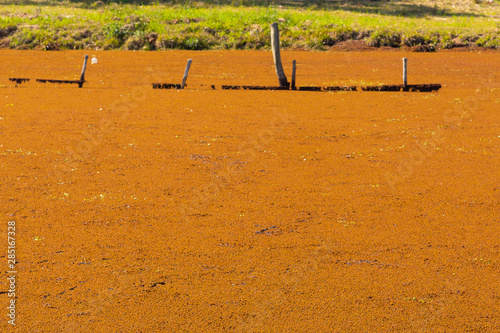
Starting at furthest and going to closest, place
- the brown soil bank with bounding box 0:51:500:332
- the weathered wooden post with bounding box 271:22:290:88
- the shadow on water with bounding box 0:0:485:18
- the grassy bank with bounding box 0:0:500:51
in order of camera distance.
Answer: the shadow on water with bounding box 0:0:485:18 → the grassy bank with bounding box 0:0:500:51 → the weathered wooden post with bounding box 271:22:290:88 → the brown soil bank with bounding box 0:51:500:332

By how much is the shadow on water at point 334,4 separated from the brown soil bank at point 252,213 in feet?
75.9

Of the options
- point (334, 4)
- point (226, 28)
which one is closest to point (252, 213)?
point (226, 28)

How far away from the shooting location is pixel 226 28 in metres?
32.8

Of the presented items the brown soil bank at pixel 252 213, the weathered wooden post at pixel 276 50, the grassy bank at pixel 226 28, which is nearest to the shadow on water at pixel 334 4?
the grassy bank at pixel 226 28

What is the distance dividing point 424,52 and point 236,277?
Result: 26172 mm

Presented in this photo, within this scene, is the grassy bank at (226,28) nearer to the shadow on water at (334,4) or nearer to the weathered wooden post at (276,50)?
the shadow on water at (334,4)

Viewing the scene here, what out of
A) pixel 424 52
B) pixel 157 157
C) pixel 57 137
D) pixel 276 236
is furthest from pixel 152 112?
pixel 424 52

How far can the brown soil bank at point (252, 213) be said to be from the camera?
6324mm

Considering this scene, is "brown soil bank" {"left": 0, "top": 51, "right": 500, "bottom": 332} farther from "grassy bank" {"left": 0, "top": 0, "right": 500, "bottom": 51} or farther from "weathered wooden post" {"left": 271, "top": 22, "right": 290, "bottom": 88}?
"grassy bank" {"left": 0, "top": 0, "right": 500, "bottom": 51}

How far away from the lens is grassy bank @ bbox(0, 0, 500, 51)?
30.9m

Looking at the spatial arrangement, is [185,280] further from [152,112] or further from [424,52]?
[424,52]

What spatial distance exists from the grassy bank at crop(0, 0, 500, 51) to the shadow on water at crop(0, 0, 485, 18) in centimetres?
52

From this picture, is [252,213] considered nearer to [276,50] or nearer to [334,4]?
[276,50]

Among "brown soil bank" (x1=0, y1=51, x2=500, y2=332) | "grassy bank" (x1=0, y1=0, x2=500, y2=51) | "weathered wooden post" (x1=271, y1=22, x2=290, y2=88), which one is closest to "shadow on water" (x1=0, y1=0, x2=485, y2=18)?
"grassy bank" (x1=0, y1=0, x2=500, y2=51)
